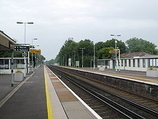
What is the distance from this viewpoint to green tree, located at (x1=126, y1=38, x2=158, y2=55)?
105 meters

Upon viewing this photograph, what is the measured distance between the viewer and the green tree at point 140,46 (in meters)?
105

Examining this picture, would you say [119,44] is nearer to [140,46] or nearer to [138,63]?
[140,46]

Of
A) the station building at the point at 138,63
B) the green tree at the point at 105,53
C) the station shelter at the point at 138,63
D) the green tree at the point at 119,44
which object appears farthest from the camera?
the green tree at the point at 119,44

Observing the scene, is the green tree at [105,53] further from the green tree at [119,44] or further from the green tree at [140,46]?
the green tree at [140,46]

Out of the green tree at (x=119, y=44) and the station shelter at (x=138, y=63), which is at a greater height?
the green tree at (x=119, y=44)

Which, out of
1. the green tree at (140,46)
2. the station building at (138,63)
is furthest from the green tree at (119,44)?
the station building at (138,63)

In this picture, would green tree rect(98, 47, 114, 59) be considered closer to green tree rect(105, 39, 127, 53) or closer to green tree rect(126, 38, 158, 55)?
green tree rect(105, 39, 127, 53)

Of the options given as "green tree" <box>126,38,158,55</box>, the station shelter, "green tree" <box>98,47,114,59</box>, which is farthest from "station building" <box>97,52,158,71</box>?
"green tree" <box>126,38,158,55</box>

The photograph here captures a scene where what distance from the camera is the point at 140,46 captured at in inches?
4407

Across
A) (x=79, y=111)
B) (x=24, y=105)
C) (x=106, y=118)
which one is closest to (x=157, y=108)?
(x=106, y=118)

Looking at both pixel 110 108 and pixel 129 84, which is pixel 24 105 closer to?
pixel 110 108

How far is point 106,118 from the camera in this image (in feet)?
23.9

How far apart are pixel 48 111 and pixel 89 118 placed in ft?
5.96

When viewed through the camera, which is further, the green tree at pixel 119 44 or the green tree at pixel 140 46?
the green tree at pixel 119 44
